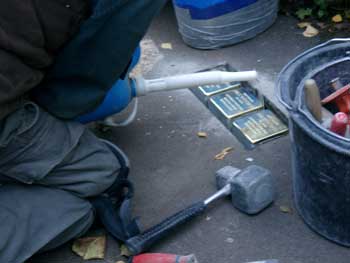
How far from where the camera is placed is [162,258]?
1.69 m

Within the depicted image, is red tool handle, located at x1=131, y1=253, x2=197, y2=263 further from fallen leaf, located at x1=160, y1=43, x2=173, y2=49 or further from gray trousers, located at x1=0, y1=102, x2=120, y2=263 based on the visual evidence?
fallen leaf, located at x1=160, y1=43, x2=173, y2=49

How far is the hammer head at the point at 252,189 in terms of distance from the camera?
72.4 inches

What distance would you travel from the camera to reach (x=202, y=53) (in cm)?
279

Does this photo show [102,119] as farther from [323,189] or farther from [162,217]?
[323,189]

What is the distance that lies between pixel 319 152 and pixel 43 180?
825 millimetres

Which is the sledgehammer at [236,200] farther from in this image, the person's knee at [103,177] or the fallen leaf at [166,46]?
the fallen leaf at [166,46]

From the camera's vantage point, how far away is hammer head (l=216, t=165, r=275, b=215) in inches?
72.4

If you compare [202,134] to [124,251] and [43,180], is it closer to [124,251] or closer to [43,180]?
[124,251]

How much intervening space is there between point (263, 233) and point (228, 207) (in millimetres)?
166

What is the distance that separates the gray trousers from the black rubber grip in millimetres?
185

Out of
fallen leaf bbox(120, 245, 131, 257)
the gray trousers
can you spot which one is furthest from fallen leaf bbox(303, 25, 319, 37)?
fallen leaf bbox(120, 245, 131, 257)

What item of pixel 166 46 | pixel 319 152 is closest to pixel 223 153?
pixel 319 152

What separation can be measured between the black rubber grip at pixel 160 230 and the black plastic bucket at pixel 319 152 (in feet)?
1.11

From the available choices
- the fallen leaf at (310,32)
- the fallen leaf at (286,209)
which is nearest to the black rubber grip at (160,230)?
the fallen leaf at (286,209)
